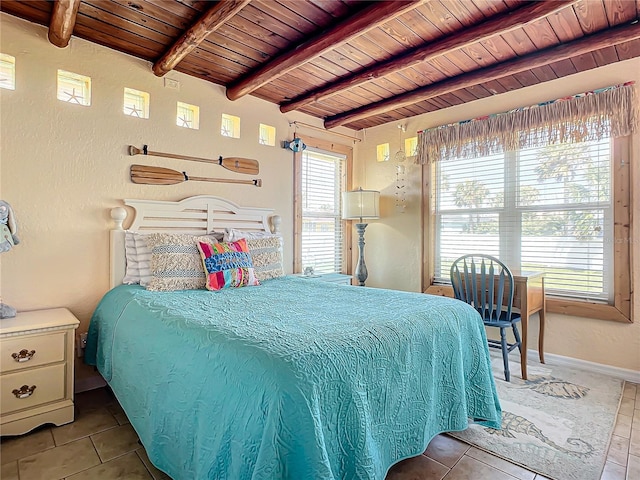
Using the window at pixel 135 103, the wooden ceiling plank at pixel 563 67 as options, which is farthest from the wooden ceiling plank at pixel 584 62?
the window at pixel 135 103

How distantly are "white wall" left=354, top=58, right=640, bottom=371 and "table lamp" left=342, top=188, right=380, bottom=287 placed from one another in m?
0.29

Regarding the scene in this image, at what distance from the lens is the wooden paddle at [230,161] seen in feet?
8.96

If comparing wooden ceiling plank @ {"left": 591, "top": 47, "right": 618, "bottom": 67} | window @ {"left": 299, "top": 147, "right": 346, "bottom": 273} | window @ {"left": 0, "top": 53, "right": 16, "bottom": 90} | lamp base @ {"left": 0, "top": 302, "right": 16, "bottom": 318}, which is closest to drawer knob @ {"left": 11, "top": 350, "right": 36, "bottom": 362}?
lamp base @ {"left": 0, "top": 302, "right": 16, "bottom": 318}

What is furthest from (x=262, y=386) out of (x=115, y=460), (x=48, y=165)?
(x=48, y=165)

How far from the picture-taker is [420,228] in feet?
12.8

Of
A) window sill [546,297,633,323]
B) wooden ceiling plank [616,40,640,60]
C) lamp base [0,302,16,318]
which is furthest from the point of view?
window sill [546,297,633,323]

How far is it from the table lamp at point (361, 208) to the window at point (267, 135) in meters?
1.05

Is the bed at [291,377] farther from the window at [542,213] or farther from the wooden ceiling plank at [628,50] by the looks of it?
the wooden ceiling plank at [628,50]

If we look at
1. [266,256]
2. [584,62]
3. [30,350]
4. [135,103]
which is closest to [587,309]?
[584,62]

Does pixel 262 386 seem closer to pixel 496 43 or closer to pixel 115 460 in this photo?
pixel 115 460

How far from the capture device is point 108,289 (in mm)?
2562

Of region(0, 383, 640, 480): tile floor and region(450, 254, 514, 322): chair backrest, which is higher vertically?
region(450, 254, 514, 322): chair backrest

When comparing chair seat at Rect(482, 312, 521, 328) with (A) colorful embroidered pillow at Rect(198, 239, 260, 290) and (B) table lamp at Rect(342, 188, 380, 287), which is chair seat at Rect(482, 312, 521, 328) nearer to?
(B) table lamp at Rect(342, 188, 380, 287)

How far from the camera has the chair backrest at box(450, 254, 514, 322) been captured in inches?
104
